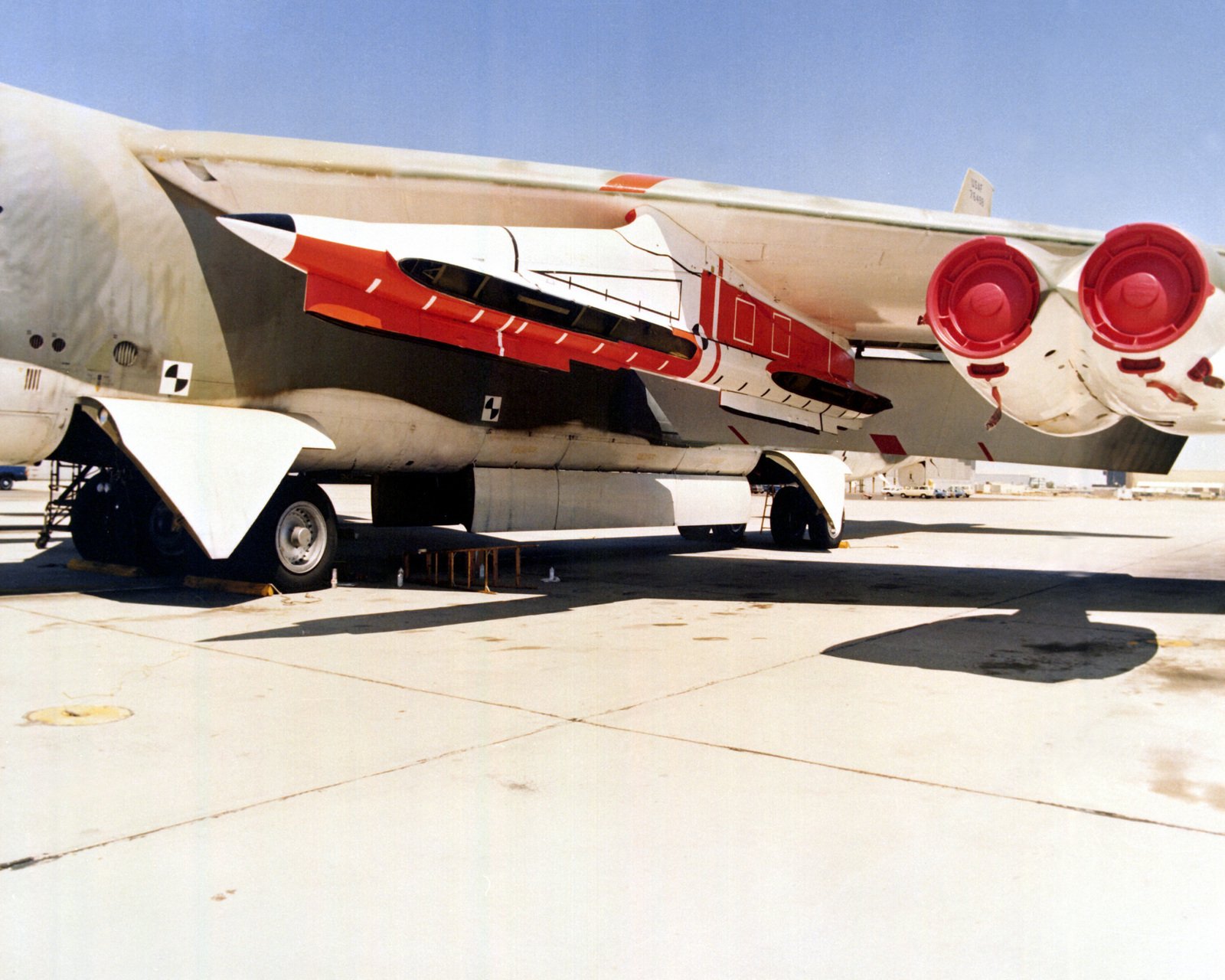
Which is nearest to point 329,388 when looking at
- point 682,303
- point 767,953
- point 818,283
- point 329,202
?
point 329,202

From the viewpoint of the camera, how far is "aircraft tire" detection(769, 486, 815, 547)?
661 inches

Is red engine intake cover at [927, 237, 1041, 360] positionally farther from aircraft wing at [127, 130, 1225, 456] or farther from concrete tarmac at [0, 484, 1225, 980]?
concrete tarmac at [0, 484, 1225, 980]

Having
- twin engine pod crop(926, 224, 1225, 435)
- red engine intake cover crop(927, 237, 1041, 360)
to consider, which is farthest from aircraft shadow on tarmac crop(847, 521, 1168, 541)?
red engine intake cover crop(927, 237, 1041, 360)

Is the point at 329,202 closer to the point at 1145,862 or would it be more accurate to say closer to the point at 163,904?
the point at 163,904

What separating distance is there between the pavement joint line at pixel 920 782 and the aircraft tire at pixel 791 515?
1250 cm

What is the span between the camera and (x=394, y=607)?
858 cm

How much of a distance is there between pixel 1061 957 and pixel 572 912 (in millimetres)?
1297

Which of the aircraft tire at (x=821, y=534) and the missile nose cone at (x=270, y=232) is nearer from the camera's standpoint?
the missile nose cone at (x=270, y=232)

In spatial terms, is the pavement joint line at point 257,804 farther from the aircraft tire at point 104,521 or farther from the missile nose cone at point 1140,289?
the aircraft tire at point 104,521

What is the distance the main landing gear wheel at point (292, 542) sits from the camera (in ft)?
29.9

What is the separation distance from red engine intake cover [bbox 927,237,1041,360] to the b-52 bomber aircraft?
→ 2cm

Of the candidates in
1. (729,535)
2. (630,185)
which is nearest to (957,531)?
(729,535)

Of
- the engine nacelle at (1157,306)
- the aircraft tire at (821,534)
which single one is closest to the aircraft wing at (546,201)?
the engine nacelle at (1157,306)

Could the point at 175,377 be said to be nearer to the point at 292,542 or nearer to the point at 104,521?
the point at 292,542
